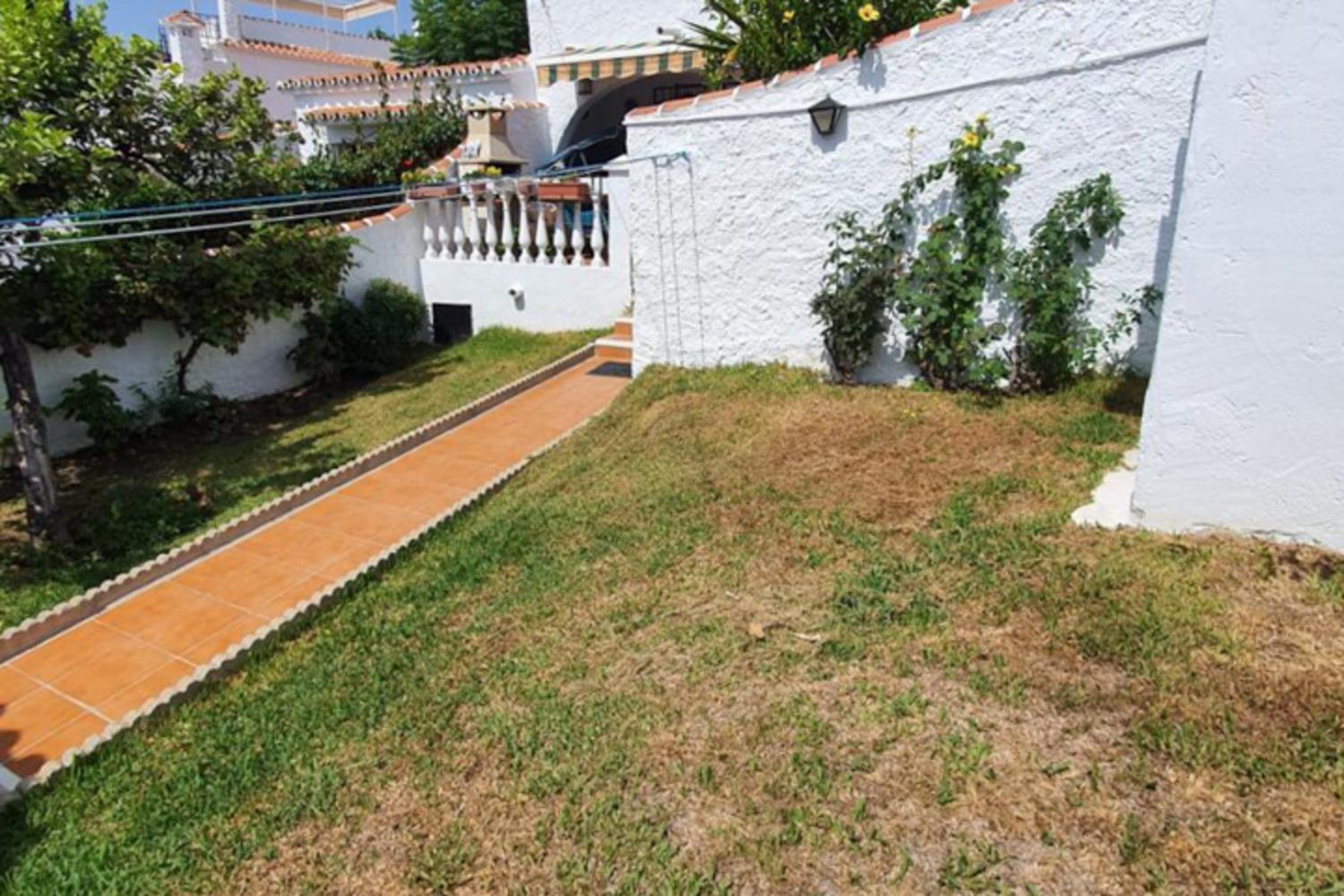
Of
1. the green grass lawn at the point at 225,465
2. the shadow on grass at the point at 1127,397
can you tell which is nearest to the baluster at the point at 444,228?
the green grass lawn at the point at 225,465

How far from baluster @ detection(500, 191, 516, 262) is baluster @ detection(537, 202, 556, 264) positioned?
1.87ft

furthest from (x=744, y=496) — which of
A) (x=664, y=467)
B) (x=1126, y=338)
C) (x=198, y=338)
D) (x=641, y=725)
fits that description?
(x=198, y=338)

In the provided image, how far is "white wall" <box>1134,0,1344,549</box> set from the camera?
4637 millimetres

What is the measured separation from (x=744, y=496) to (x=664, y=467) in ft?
4.32

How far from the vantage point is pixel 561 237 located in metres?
14.7

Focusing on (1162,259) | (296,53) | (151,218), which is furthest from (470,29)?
(1162,259)

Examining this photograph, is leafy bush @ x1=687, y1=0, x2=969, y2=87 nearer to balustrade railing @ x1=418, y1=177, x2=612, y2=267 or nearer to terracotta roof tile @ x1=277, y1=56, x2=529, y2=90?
balustrade railing @ x1=418, y1=177, x2=612, y2=267

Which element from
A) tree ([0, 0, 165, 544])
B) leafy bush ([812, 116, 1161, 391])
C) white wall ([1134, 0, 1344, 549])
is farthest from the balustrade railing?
white wall ([1134, 0, 1344, 549])

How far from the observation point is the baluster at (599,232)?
1416 cm

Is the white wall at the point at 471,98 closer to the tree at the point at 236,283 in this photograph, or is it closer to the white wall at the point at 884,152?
the tree at the point at 236,283

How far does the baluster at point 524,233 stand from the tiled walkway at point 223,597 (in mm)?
5220

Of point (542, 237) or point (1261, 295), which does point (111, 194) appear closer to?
point (542, 237)

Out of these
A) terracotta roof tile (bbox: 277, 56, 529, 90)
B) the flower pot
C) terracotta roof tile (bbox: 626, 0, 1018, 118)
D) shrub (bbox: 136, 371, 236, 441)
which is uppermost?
terracotta roof tile (bbox: 277, 56, 529, 90)

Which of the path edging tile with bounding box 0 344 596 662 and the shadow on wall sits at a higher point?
the shadow on wall
